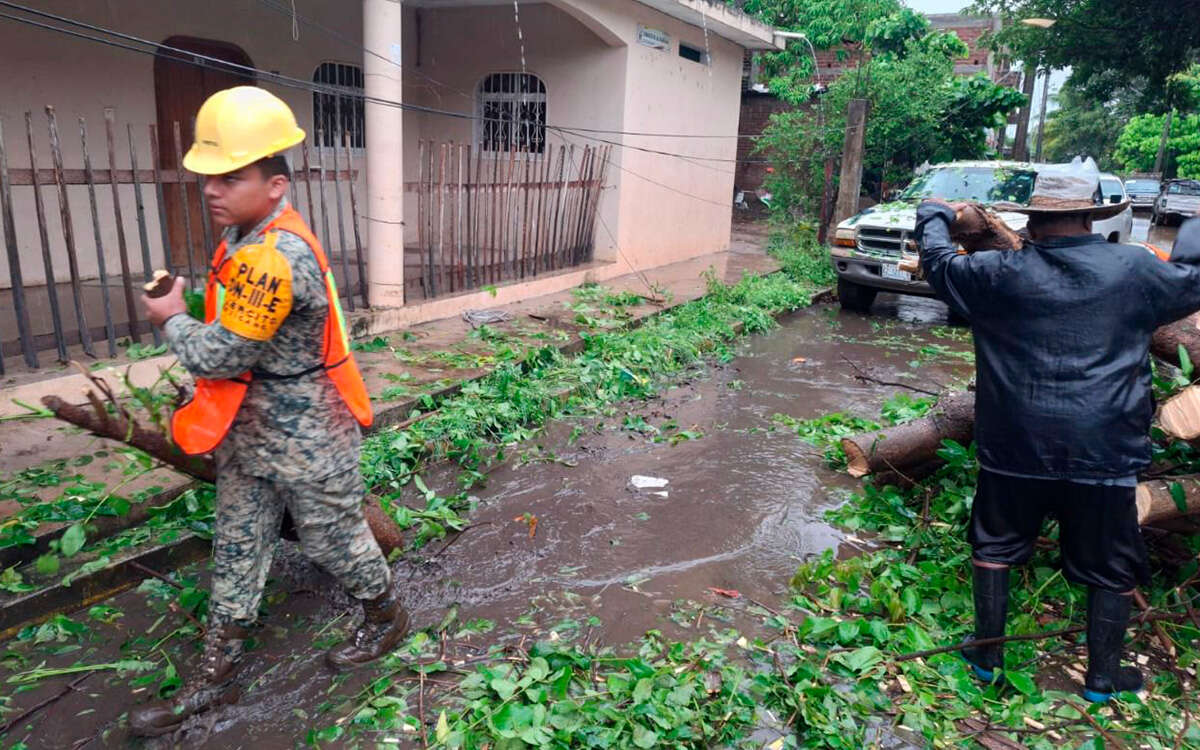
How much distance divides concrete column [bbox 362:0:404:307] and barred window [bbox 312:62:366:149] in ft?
9.87

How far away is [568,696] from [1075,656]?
2.04m

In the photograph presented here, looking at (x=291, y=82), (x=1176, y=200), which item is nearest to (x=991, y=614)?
(x=291, y=82)

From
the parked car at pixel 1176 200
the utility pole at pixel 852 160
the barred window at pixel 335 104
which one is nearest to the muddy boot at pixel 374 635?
the barred window at pixel 335 104

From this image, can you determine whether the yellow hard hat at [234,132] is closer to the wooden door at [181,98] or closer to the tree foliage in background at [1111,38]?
the wooden door at [181,98]

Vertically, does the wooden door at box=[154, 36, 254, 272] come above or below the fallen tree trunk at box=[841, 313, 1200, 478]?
above

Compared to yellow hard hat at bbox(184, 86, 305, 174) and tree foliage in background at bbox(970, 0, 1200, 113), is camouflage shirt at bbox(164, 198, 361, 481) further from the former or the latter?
tree foliage in background at bbox(970, 0, 1200, 113)

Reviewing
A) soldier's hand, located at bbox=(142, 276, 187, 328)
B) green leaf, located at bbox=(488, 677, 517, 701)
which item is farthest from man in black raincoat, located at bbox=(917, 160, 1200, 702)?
soldier's hand, located at bbox=(142, 276, 187, 328)

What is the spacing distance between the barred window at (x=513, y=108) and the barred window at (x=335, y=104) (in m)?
1.71

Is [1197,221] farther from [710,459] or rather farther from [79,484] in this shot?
[79,484]

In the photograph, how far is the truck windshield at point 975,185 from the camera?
399 inches

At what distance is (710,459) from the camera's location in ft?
18.0

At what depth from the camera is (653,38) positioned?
11289mm

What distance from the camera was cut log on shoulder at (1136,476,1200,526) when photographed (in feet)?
10.8

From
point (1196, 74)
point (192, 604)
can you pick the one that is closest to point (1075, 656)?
point (192, 604)
